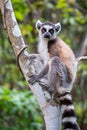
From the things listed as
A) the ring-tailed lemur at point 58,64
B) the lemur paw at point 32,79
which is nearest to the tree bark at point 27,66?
the lemur paw at point 32,79

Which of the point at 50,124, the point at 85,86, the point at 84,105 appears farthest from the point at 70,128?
the point at 85,86

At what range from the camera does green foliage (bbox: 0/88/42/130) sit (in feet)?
18.7

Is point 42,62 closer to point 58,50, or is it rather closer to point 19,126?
point 58,50

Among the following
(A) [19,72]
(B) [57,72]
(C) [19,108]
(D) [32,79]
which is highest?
(D) [32,79]

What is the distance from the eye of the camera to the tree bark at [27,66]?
3451 millimetres

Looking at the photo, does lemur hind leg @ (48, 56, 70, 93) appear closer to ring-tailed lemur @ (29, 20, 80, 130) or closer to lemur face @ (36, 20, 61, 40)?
ring-tailed lemur @ (29, 20, 80, 130)

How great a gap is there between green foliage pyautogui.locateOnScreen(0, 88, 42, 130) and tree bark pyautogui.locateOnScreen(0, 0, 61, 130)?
197 cm

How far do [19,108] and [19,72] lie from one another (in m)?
2.80

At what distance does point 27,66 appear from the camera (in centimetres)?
370

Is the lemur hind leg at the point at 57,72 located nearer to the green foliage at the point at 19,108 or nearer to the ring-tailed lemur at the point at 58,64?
the ring-tailed lemur at the point at 58,64

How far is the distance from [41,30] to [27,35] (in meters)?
2.48

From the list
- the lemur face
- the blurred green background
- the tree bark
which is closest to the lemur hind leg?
the lemur face

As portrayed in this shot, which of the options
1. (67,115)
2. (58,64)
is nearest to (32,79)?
(67,115)

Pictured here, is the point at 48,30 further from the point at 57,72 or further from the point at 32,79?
the point at 32,79
